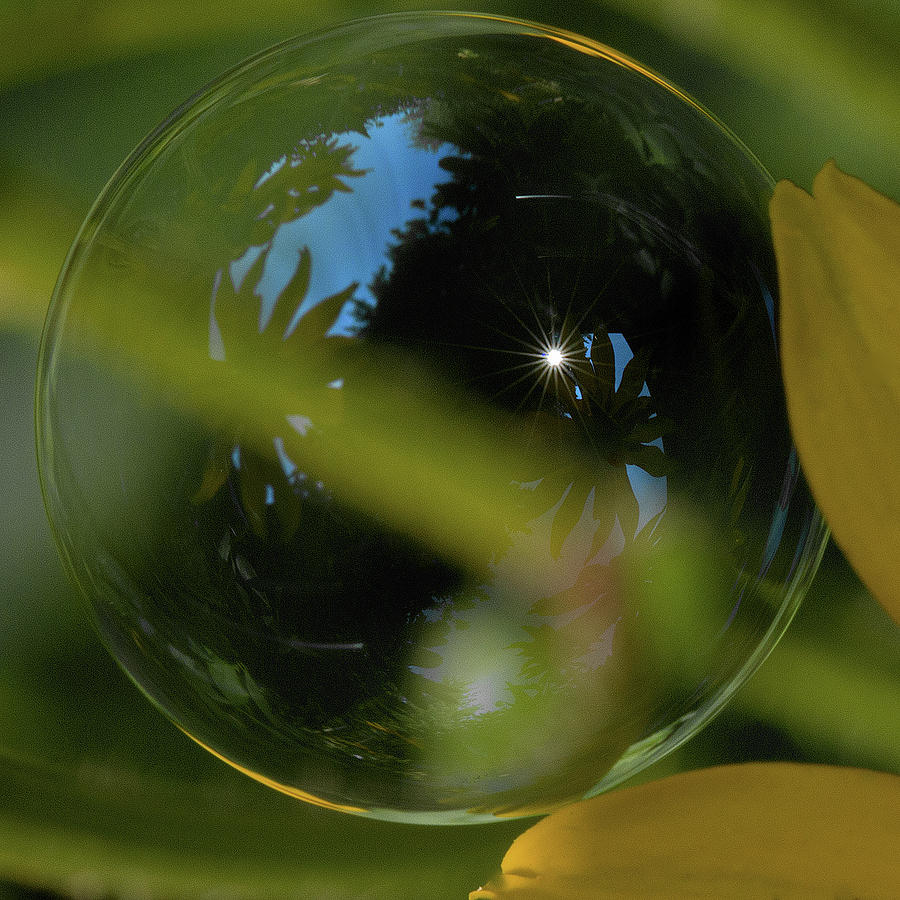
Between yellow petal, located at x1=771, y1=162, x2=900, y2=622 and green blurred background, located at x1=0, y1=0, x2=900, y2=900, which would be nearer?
yellow petal, located at x1=771, y1=162, x2=900, y2=622

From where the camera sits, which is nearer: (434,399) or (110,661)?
(434,399)

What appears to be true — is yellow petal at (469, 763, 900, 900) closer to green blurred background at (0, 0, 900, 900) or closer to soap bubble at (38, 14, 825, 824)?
soap bubble at (38, 14, 825, 824)

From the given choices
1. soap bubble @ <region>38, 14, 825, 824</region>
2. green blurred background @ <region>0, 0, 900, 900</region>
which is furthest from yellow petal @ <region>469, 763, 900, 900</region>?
green blurred background @ <region>0, 0, 900, 900</region>

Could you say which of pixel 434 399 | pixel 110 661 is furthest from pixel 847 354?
pixel 110 661

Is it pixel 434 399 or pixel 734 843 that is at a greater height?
pixel 434 399

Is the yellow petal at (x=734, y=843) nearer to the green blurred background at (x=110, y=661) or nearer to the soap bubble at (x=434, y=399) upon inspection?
the soap bubble at (x=434, y=399)

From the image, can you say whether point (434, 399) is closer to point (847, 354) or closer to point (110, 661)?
point (847, 354)

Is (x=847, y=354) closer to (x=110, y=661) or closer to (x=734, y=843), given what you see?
(x=734, y=843)
